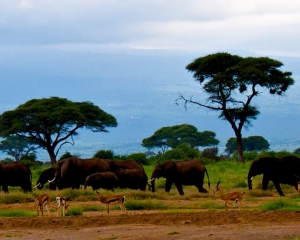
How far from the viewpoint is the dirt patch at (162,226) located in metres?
13.6

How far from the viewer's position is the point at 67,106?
45219 millimetres

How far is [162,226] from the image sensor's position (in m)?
14.8

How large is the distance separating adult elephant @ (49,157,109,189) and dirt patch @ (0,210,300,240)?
8.96 m

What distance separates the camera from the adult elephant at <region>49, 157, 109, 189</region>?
81.7 feet

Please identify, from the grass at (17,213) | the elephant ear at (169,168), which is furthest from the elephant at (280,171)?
the grass at (17,213)

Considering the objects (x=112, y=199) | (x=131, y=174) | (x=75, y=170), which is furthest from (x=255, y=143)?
(x=112, y=199)

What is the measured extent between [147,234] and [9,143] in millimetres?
59308

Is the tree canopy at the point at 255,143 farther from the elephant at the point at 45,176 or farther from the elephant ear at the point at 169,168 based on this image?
the elephant ear at the point at 169,168

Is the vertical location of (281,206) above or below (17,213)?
below

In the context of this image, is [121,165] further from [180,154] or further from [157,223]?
[180,154]

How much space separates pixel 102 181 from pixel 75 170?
2.21 meters

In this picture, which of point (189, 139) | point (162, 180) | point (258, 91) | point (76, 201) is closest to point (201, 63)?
point (258, 91)

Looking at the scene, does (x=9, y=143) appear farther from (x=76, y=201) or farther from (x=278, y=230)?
(x=278, y=230)

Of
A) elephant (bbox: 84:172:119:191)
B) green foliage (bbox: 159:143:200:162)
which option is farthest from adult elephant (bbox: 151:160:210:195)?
green foliage (bbox: 159:143:200:162)
